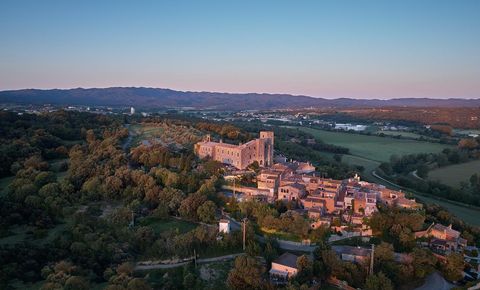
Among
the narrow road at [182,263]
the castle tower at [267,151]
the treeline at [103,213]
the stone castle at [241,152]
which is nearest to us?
the treeline at [103,213]

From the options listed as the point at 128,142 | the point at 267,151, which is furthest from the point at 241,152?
the point at 128,142

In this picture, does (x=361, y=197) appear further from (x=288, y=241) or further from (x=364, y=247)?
(x=288, y=241)

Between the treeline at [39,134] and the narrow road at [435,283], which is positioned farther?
the treeline at [39,134]

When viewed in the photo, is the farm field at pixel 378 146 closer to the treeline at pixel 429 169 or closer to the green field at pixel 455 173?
the treeline at pixel 429 169

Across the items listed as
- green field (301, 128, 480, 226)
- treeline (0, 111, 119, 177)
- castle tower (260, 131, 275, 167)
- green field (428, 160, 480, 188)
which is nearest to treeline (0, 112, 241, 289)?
treeline (0, 111, 119, 177)

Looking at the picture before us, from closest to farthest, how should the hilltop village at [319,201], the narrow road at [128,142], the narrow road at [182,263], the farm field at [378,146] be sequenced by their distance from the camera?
1. the narrow road at [182,263]
2. the hilltop village at [319,201]
3. the narrow road at [128,142]
4. the farm field at [378,146]

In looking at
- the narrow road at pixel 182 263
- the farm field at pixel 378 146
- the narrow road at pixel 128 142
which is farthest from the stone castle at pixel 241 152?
the farm field at pixel 378 146

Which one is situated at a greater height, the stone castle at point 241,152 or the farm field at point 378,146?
the stone castle at point 241,152
